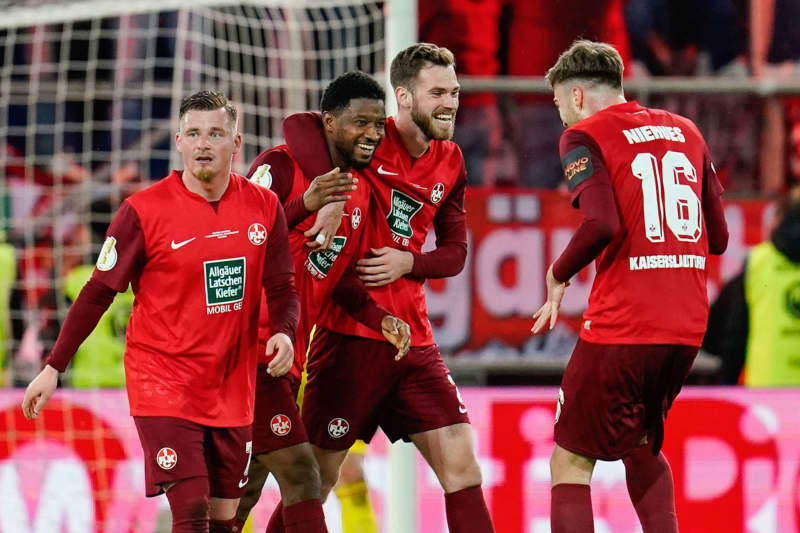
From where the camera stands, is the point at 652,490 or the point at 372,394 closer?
the point at 652,490

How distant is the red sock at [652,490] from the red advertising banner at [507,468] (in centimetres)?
186

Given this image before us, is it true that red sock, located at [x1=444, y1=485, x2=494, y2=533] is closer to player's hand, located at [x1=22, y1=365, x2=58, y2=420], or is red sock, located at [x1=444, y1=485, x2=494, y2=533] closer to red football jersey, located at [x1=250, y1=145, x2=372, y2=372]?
red football jersey, located at [x1=250, y1=145, x2=372, y2=372]

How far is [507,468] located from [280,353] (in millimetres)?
2638

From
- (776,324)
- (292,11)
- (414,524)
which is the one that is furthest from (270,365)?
(776,324)

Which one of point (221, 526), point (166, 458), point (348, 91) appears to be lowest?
point (221, 526)

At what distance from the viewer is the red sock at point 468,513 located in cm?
491

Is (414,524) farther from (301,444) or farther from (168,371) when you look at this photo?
(168,371)

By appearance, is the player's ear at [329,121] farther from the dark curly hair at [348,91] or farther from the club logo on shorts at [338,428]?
the club logo on shorts at [338,428]

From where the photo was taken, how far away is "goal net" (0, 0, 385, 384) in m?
8.03

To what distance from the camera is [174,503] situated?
14.1 feet

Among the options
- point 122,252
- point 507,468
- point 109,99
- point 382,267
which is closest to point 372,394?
point 382,267

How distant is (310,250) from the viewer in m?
4.85

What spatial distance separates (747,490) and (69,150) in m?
4.94

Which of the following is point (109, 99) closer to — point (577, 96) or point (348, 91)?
point (348, 91)
